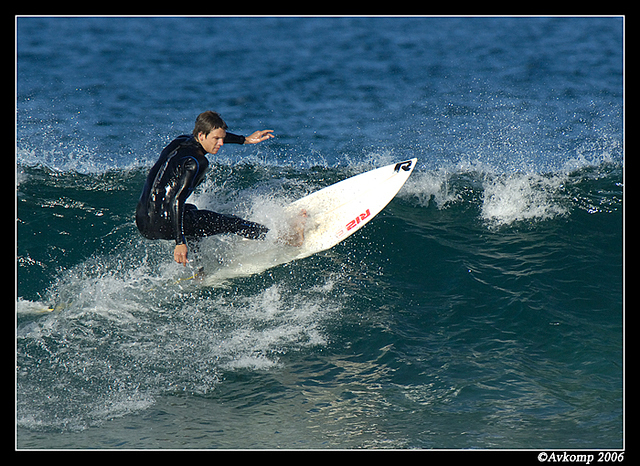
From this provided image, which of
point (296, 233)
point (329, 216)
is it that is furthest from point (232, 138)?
point (329, 216)

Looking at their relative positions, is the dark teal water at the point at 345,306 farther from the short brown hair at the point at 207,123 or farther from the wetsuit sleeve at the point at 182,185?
the short brown hair at the point at 207,123

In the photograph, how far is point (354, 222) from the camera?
8008 millimetres

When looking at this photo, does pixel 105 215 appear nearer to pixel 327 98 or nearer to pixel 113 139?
pixel 113 139

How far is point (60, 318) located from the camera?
6.76 m

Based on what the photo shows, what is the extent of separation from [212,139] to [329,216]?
220cm

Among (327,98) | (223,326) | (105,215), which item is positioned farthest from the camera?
(327,98)

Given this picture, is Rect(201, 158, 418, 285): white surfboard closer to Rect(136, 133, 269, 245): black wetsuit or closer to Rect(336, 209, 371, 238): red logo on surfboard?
Rect(336, 209, 371, 238): red logo on surfboard

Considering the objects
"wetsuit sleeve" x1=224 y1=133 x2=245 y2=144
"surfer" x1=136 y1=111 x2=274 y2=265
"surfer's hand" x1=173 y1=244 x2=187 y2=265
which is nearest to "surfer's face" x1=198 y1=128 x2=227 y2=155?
"surfer" x1=136 y1=111 x2=274 y2=265

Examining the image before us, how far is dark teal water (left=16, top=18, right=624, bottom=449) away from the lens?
554cm

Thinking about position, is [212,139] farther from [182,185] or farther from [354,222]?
[354,222]

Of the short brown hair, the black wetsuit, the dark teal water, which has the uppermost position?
the short brown hair

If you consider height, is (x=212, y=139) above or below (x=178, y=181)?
above

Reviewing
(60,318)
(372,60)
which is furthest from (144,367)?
(372,60)
